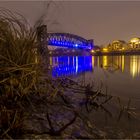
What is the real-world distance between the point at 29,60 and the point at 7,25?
66 cm

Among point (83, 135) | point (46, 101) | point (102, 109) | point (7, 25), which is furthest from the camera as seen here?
point (102, 109)

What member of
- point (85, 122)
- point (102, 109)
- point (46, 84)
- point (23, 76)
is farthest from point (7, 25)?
point (102, 109)

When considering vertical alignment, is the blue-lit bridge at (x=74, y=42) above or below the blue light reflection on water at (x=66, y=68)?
above

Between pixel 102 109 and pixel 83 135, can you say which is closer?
pixel 83 135

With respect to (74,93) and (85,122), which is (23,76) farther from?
(74,93)

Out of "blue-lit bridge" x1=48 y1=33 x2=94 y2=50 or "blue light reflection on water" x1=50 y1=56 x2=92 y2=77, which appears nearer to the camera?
"blue light reflection on water" x1=50 y1=56 x2=92 y2=77

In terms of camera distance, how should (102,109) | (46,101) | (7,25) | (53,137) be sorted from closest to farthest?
(53,137) → (7,25) → (46,101) → (102,109)

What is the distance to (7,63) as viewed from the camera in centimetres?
327

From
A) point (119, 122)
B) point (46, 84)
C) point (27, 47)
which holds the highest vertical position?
point (27, 47)

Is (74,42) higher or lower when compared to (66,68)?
higher

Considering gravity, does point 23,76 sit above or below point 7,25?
below

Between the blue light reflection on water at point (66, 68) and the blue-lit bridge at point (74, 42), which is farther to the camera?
the blue-lit bridge at point (74, 42)

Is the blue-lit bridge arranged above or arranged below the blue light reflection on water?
above

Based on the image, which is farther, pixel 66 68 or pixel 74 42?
pixel 74 42
